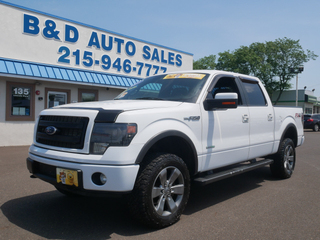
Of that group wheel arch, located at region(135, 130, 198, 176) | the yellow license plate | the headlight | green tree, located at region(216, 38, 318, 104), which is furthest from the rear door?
green tree, located at region(216, 38, 318, 104)

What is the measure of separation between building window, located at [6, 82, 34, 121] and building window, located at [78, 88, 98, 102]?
7.20ft

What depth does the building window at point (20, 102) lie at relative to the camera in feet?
36.9

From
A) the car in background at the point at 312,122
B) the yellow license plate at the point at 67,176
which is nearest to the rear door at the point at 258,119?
the yellow license plate at the point at 67,176

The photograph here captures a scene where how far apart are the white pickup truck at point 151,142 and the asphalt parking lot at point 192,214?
0.42 metres

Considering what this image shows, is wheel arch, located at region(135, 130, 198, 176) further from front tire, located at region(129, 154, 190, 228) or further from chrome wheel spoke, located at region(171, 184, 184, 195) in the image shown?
chrome wheel spoke, located at region(171, 184, 184, 195)

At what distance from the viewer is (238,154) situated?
15.0ft

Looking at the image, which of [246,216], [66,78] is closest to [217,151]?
[246,216]

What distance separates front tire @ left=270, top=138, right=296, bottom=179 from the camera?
19.2 ft

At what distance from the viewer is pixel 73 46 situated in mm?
13367

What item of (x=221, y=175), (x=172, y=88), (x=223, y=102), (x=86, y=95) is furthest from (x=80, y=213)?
(x=86, y=95)

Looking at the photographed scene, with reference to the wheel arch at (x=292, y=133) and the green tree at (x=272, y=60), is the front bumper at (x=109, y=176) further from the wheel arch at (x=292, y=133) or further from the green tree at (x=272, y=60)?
the green tree at (x=272, y=60)

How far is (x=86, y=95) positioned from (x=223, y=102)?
1106 cm

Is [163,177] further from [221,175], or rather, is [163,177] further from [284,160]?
[284,160]

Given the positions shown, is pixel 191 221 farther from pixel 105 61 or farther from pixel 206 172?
pixel 105 61
